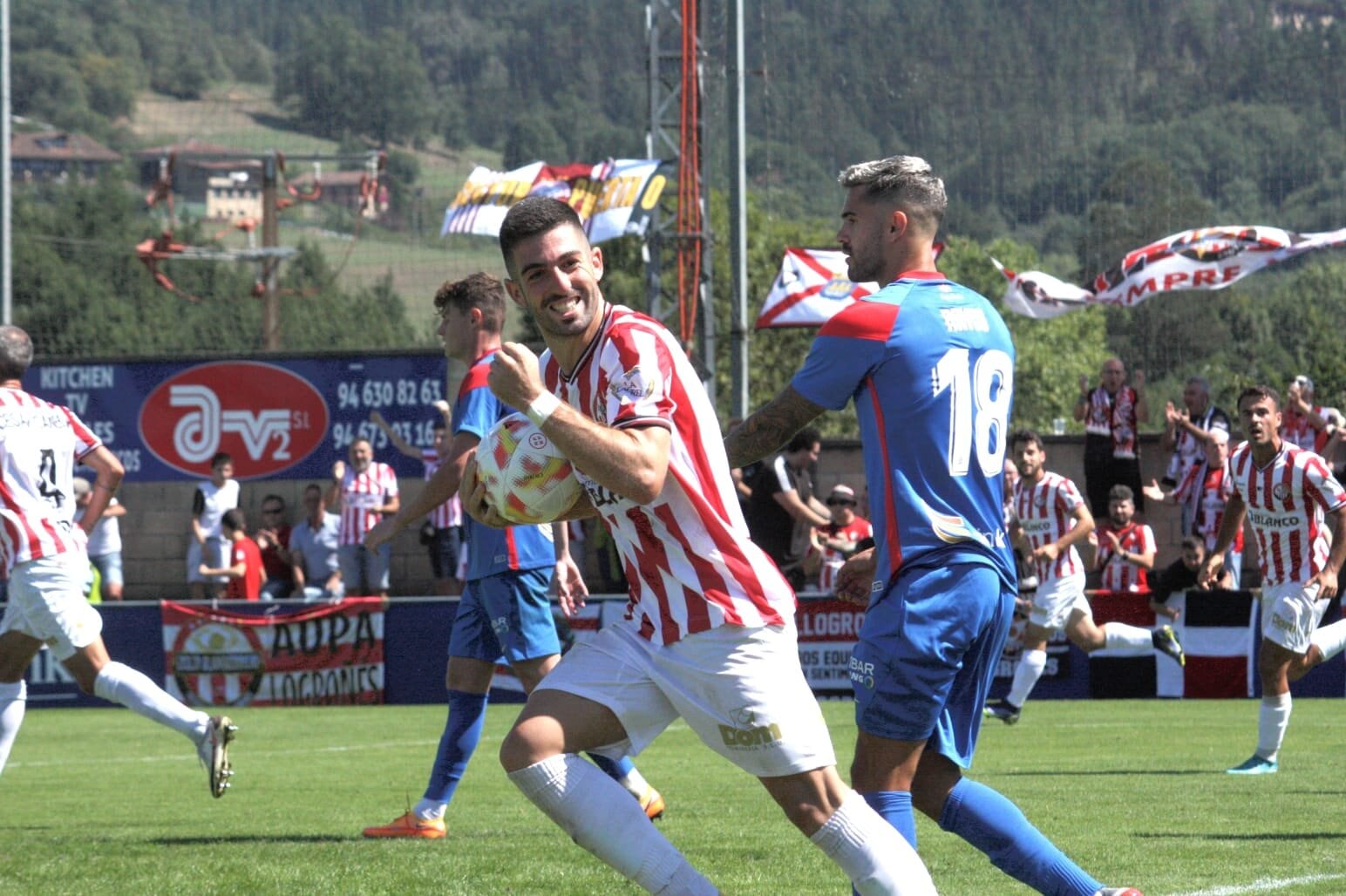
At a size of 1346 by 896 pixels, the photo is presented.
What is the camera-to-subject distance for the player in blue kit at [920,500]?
4688 mm

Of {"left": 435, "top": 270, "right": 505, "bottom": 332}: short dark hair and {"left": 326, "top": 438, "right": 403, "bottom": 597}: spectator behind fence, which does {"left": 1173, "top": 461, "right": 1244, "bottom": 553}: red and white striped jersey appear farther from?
{"left": 435, "top": 270, "right": 505, "bottom": 332}: short dark hair

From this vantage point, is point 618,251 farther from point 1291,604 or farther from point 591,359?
point 591,359

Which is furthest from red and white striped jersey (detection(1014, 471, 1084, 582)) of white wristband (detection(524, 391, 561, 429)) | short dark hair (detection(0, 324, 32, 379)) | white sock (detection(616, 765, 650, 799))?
white wristband (detection(524, 391, 561, 429))

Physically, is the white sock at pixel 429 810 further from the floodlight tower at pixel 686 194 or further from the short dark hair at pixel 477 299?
the floodlight tower at pixel 686 194

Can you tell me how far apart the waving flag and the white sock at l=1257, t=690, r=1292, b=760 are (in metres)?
10.9

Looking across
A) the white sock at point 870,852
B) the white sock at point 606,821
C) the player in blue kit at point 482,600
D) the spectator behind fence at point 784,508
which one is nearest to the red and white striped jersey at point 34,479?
the player in blue kit at point 482,600

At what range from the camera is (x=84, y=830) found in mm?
8328

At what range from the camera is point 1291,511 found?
418 inches

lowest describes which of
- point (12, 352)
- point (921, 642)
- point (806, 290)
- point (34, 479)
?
point (921, 642)

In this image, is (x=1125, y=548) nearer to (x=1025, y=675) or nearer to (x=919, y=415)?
(x=1025, y=675)

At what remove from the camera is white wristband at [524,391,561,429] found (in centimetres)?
416

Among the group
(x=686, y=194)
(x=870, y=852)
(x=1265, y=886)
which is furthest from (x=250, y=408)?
(x=870, y=852)

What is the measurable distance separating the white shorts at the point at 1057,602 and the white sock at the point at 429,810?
23.1 feet

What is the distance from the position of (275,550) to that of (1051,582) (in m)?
9.66
